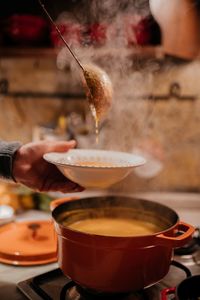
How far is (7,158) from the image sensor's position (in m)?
1.23

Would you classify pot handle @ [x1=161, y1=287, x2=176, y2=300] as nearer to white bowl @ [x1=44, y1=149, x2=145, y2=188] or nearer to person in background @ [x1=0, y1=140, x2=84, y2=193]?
white bowl @ [x1=44, y1=149, x2=145, y2=188]

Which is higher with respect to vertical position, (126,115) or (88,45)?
(88,45)

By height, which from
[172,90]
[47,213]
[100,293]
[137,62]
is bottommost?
[47,213]

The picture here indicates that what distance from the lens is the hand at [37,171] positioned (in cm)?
128

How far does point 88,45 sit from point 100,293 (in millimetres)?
1346

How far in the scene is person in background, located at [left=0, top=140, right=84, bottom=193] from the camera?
1237 millimetres

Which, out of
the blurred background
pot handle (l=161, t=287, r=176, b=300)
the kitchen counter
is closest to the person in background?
the kitchen counter

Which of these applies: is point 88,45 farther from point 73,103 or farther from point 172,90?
point 172,90

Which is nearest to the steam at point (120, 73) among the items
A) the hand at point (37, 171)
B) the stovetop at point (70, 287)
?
Result: the hand at point (37, 171)

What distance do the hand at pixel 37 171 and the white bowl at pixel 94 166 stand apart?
0.14 metres

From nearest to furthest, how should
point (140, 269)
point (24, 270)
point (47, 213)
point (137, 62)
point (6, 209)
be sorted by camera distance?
point (140, 269)
point (24, 270)
point (6, 209)
point (47, 213)
point (137, 62)

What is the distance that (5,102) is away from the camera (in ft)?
7.92

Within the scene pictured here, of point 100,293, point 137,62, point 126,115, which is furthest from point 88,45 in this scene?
point 100,293

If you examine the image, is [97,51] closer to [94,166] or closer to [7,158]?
[7,158]
